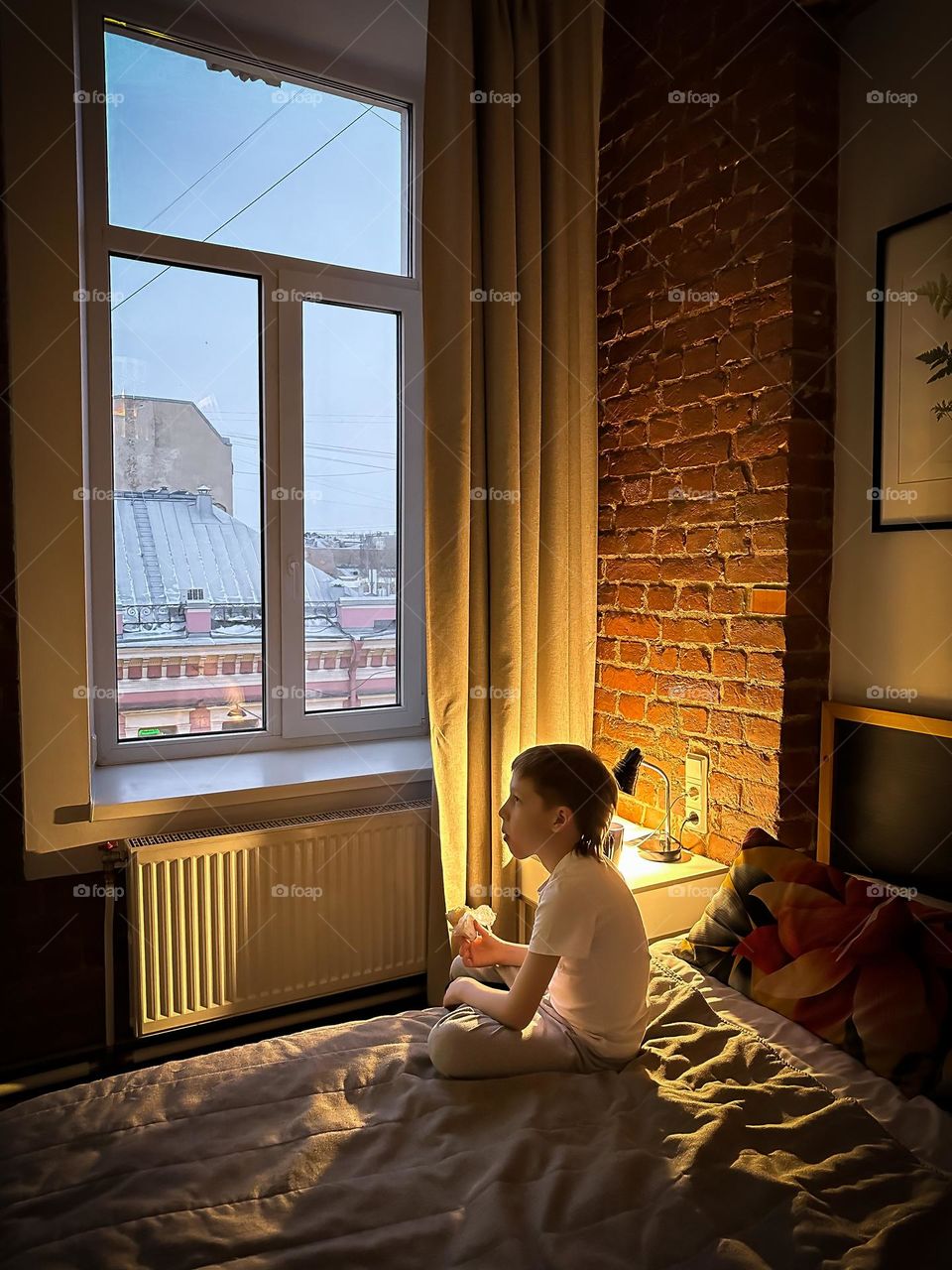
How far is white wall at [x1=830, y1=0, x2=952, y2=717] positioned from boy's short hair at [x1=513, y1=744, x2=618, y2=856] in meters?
0.82

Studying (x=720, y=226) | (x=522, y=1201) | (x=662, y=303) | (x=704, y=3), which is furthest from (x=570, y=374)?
(x=522, y=1201)

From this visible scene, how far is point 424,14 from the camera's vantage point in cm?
248

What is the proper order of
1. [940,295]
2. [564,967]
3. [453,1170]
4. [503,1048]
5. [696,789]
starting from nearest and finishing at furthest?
[453,1170]
[503,1048]
[564,967]
[940,295]
[696,789]

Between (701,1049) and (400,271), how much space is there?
2388 mm

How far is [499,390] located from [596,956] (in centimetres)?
152

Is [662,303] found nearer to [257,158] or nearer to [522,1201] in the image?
[257,158]

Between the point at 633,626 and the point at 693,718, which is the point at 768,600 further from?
the point at 633,626

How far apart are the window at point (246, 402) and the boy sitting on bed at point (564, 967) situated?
1300 millimetres

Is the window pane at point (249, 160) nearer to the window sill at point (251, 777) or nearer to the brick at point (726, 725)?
the window sill at point (251, 777)
